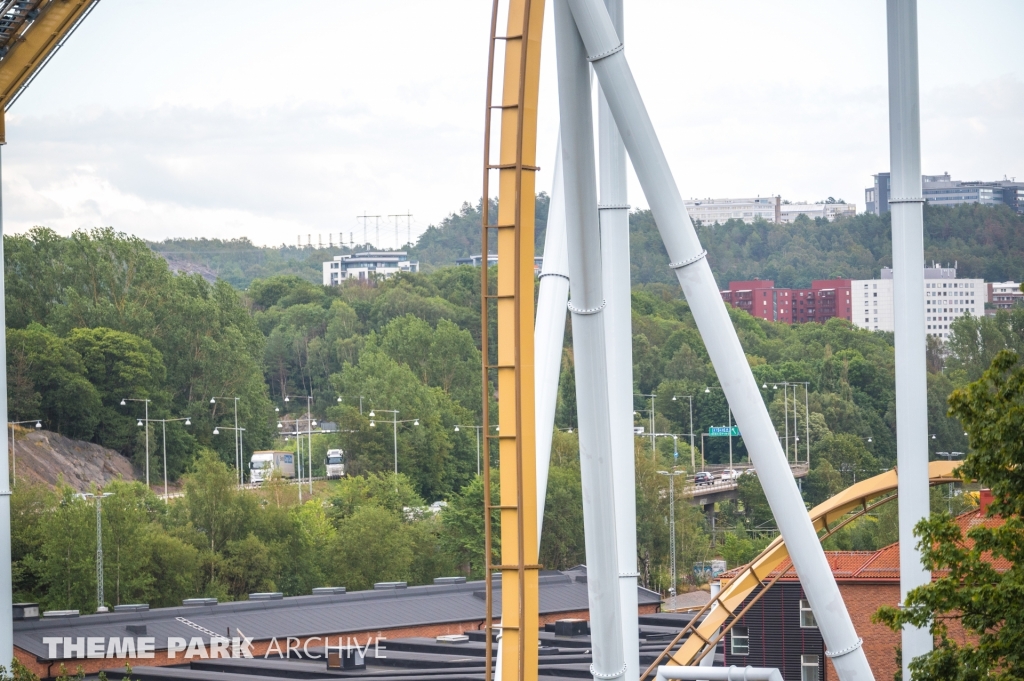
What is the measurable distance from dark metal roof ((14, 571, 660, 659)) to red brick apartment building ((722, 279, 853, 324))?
303 ft

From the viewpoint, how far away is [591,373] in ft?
40.8

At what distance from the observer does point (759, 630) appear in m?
32.5

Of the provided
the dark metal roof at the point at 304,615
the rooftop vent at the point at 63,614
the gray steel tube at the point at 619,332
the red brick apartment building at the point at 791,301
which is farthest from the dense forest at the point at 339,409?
the gray steel tube at the point at 619,332

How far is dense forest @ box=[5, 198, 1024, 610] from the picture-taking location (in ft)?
207

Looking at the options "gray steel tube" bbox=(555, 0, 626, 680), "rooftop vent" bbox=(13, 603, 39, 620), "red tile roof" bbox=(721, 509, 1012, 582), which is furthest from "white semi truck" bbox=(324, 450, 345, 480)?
"gray steel tube" bbox=(555, 0, 626, 680)

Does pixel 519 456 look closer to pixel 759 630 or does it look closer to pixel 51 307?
pixel 759 630

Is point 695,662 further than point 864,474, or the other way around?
point 864,474

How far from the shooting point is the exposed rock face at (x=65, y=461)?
7700 cm

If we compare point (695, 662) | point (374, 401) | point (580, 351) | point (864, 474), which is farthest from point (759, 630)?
point (374, 401)

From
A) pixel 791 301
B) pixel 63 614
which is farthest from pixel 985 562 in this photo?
pixel 791 301

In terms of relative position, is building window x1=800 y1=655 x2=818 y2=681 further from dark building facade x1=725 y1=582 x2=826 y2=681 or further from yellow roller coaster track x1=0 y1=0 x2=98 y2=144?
yellow roller coaster track x1=0 y1=0 x2=98 y2=144

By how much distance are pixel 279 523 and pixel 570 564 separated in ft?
51.1

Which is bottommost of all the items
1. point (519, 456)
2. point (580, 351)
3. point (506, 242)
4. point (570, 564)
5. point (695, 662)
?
point (570, 564)

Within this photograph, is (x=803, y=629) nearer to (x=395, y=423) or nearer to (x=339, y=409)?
(x=395, y=423)
